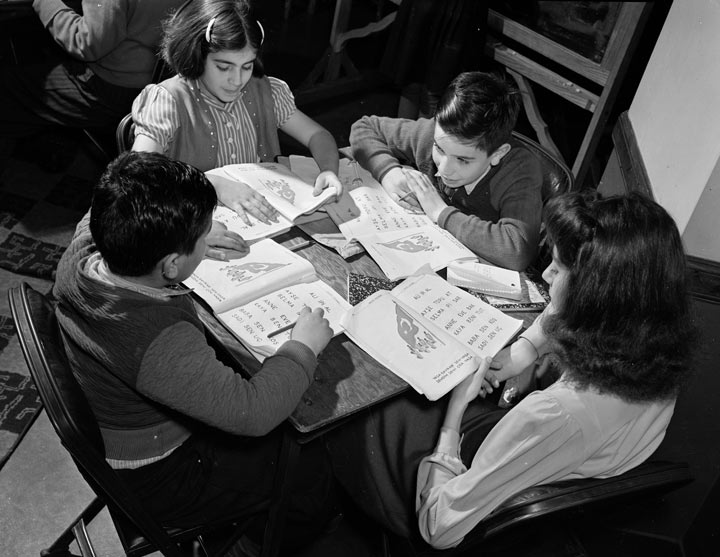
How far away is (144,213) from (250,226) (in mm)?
536

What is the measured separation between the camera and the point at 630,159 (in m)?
2.71

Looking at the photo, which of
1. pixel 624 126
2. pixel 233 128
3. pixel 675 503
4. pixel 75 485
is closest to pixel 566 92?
pixel 624 126

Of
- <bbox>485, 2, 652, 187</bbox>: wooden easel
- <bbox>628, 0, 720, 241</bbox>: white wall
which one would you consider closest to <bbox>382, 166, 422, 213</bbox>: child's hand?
<bbox>628, 0, 720, 241</bbox>: white wall

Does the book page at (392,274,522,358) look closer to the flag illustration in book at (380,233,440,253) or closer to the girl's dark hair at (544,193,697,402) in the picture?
the flag illustration in book at (380,233,440,253)

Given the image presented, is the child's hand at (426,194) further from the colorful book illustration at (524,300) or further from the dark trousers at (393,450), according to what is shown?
the dark trousers at (393,450)

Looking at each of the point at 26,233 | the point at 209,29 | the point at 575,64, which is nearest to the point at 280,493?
the point at 209,29

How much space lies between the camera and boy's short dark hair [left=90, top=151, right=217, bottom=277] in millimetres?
1332

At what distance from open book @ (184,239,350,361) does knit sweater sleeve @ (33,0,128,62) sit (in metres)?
1.18

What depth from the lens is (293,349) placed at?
148 cm

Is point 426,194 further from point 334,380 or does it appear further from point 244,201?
point 334,380

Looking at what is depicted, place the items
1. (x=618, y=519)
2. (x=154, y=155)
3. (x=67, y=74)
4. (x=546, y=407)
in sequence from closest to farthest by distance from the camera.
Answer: (x=546, y=407), (x=154, y=155), (x=618, y=519), (x=67, y=74)

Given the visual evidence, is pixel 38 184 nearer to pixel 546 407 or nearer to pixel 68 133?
pixel 68 133

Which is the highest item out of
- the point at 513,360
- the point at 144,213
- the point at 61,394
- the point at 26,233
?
the point at 144,213

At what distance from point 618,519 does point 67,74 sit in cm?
234
